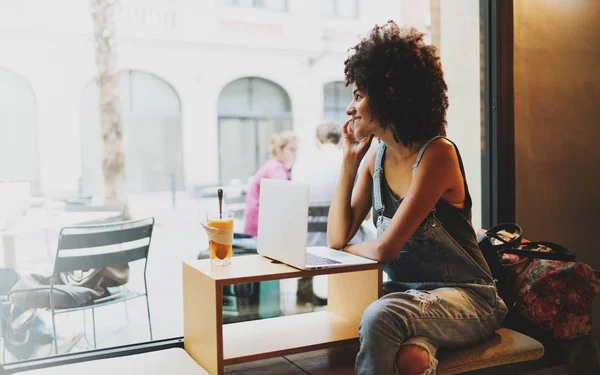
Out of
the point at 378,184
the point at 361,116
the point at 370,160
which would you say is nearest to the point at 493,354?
the point at 378,184

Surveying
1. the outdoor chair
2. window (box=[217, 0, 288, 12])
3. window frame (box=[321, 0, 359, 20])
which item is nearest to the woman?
the outdoor chair

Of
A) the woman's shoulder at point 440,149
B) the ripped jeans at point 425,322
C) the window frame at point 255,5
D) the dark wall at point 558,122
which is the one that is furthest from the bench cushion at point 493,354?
the window frame at point 255,5

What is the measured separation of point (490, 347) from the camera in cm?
190

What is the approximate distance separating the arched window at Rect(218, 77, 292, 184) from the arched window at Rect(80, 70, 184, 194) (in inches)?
13.8

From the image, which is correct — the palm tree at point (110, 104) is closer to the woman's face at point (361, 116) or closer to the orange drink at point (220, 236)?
the orange drink at point (220, 236)

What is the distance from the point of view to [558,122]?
120 inches

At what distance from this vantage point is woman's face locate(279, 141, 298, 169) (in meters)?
3.49

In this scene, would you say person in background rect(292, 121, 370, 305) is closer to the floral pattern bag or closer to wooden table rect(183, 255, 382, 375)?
wooden table rect(183, 255, 382, 375)

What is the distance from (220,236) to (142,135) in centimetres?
113

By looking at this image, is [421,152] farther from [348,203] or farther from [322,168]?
[322,168]

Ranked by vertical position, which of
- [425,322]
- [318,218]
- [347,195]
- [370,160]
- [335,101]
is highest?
[335,101]

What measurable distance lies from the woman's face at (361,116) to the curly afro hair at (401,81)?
2 cm

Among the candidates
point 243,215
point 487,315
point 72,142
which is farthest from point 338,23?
point 487,315

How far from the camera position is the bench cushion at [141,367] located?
70.7 inches
